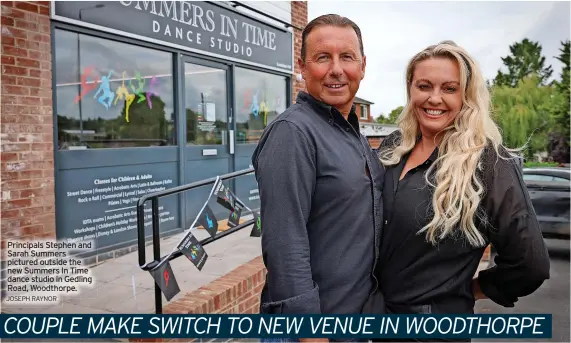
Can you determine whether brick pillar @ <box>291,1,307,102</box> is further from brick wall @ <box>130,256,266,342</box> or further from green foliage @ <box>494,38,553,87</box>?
green foliage @ <box>494,38,553,87</box>

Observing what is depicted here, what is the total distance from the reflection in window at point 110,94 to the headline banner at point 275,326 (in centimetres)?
183

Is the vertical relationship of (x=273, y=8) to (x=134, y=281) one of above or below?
above

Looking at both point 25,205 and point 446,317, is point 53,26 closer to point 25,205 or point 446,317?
point 25,205

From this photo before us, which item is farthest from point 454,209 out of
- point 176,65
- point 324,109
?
point 176,65

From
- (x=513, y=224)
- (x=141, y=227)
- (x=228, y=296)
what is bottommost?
(x=228, y=296)

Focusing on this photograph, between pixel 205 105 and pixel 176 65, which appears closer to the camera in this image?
pixel 176 65

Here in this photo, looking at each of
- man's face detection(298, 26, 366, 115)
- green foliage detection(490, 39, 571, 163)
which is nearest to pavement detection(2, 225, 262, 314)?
man's face detection(298, 26, 366, 115)

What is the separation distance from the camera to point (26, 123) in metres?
3.84

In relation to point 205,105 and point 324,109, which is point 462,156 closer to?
point 324,109

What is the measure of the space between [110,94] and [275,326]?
3.89 metres

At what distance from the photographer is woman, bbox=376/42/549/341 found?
173 cm

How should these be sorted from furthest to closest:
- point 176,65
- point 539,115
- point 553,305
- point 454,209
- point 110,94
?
→ 1. point 539,115
2. point 176,65
3. point 553,305
4. point 110,94
5. point 454,209

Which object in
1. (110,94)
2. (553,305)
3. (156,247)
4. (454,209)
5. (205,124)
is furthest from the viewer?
(205,124)

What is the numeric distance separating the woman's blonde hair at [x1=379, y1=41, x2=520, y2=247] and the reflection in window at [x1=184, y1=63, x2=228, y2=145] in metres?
4.21
